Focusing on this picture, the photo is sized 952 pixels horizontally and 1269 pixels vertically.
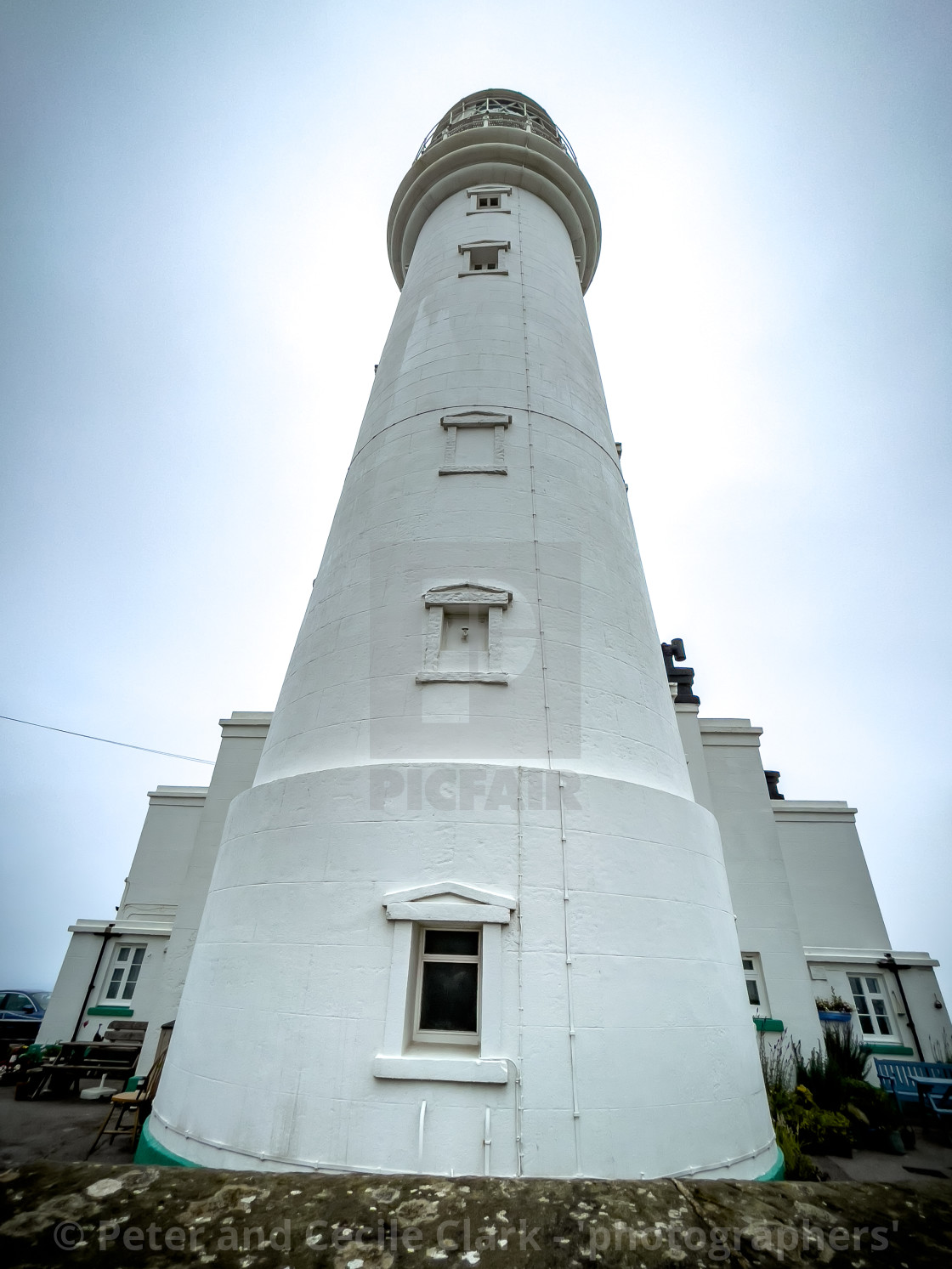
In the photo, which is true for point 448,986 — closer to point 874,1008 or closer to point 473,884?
point 473,884

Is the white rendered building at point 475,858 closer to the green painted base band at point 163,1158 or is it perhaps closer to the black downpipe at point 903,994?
the green painted base band at point 163,1158

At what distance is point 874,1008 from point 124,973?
51.4ft

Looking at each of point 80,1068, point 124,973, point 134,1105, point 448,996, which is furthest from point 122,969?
point 448,996

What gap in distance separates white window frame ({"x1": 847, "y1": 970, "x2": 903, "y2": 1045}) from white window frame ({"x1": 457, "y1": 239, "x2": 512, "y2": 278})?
15.5 metres

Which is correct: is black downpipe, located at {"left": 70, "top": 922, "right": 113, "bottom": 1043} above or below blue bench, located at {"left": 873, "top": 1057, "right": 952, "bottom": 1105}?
above

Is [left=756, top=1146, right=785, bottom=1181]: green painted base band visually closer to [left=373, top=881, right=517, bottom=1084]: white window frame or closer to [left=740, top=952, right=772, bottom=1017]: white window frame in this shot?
[left=373, top=881, right=517, bottom=1084]: white window frame

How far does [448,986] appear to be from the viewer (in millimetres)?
5156

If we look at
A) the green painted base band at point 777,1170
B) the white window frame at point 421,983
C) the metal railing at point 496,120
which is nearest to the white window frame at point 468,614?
the white window frame at point 421,983

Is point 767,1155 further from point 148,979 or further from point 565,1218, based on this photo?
point 148,979

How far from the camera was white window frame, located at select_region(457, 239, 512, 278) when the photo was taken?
1094 centimetres

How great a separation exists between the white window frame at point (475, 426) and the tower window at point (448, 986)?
17.9 ft

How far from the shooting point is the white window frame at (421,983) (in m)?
4.97

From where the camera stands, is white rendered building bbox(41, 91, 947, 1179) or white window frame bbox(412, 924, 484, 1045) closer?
white rendered building bbox(41, 91, 947, 1179)

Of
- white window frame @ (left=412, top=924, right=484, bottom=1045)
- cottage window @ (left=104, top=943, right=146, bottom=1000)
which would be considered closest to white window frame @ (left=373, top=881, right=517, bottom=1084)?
white window frame @ (left=412, top=924, right=484, bottom=1045)
